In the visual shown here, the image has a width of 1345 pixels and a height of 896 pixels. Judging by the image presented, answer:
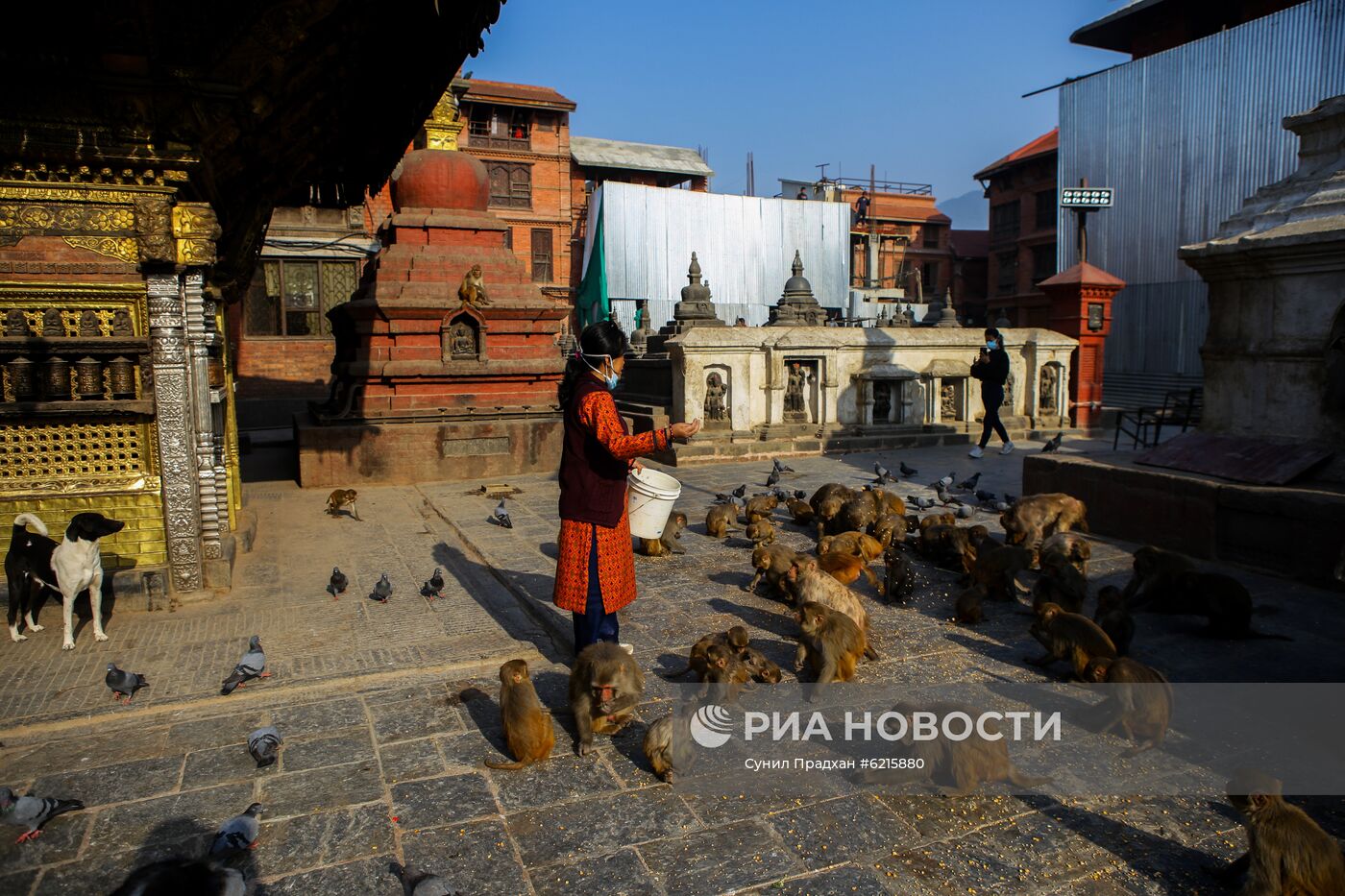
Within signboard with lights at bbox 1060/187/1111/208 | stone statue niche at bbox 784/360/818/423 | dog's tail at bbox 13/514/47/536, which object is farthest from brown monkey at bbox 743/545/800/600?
signboard with lights at bbox 1060/187/1111/208

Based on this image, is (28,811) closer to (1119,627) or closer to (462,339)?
(1119,627)

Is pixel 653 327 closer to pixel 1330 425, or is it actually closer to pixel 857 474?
pixel 857 474

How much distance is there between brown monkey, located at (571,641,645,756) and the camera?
409 cm

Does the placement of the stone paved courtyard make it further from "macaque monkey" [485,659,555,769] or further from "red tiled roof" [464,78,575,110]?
"red tiled roof" [464,78,575,110]

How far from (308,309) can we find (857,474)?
1792 centimetres

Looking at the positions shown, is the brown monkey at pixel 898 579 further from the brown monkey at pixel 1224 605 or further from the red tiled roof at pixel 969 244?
the red tiled roof at pixel 969 244

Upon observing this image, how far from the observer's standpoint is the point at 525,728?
4.02 m

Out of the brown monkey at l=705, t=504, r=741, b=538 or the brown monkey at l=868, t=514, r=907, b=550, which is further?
the brown monkey at l=705, t=504, r=741, b=538

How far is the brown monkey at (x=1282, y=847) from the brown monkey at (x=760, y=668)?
2424 millimetres

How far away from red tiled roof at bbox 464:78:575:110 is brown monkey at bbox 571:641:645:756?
37.7 m

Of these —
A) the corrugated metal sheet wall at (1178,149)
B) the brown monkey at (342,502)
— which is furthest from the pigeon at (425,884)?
the corrugated metal sheet wall at (1178,149)

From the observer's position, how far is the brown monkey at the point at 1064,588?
5820 millimetres

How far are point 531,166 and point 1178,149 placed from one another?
2566cm

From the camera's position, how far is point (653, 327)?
110ft
